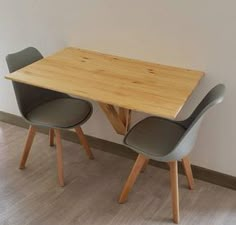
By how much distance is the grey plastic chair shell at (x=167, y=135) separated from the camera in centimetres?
192

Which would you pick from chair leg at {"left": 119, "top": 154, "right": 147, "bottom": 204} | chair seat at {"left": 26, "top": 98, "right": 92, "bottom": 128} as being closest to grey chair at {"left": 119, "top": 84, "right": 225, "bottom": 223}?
chair leg at {"left": 119, "top": 154, "right": 147, "bottom": 204}

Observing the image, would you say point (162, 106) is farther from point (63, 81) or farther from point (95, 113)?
point (95, 113)

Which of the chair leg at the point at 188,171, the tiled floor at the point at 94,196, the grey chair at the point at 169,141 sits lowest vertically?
the tiled floor at the point at 94,196

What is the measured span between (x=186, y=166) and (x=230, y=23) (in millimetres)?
925

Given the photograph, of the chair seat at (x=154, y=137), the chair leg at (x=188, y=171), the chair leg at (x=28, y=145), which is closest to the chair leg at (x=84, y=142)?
the chair leg at (x=28, y=145)

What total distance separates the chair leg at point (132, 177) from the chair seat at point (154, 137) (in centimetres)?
9

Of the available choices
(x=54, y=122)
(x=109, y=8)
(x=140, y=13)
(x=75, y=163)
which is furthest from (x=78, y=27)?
(x=75, y=163)

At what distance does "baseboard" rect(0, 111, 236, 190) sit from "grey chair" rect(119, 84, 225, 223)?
0.49ft

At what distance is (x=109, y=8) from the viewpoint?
7.73 ft

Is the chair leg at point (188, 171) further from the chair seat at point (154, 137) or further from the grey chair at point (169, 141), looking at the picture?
the chair seat at point (154, 137)

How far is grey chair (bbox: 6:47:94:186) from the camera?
236cm

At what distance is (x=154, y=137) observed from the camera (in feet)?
7.06

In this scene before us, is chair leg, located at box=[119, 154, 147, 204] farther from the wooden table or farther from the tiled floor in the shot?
the wooden table

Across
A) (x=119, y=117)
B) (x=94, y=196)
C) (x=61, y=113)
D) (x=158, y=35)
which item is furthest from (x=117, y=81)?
(x=94, y=196)
